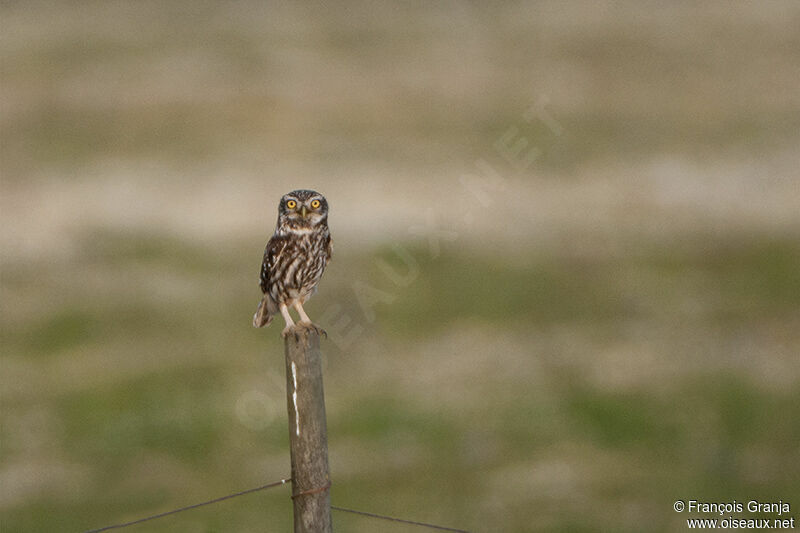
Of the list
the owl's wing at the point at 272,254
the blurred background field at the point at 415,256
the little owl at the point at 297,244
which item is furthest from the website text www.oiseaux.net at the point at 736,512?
the owl's wing at the point at 272,254

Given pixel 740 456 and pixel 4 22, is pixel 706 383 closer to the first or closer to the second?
pixel 740 456

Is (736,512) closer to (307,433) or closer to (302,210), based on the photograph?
(302,210)

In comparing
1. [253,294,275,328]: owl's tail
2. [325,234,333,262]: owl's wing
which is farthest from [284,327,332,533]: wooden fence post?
[253,294,275,328]: owl's tail

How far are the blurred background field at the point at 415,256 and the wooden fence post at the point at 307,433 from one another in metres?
7.65

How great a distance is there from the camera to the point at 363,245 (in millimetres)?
19578

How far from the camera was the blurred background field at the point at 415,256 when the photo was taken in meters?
14.4

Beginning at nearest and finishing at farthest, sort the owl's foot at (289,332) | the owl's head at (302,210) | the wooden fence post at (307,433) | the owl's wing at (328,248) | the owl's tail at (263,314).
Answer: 1. the wooden fence post at (307,433)
2. the owl's foot at (289,332)
3. the owl's head at (302,210)
4. the owl's wing at (328,248)
5. the owl's tail at (263,314)

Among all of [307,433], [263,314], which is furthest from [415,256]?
[307,433]

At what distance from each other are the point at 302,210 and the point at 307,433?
9.14ft

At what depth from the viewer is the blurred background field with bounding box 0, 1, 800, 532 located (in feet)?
47.2

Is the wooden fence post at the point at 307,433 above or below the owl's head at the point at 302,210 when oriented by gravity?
below

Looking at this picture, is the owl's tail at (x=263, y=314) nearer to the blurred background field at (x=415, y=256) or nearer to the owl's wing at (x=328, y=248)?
the owl's wing at (x=328, y=248)

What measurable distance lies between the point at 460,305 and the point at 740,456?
523cm

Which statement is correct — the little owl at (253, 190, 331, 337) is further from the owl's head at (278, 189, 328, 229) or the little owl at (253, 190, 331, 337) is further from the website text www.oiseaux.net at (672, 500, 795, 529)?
the website text www.oiseaux.net at (672, 500, 795, 529)
